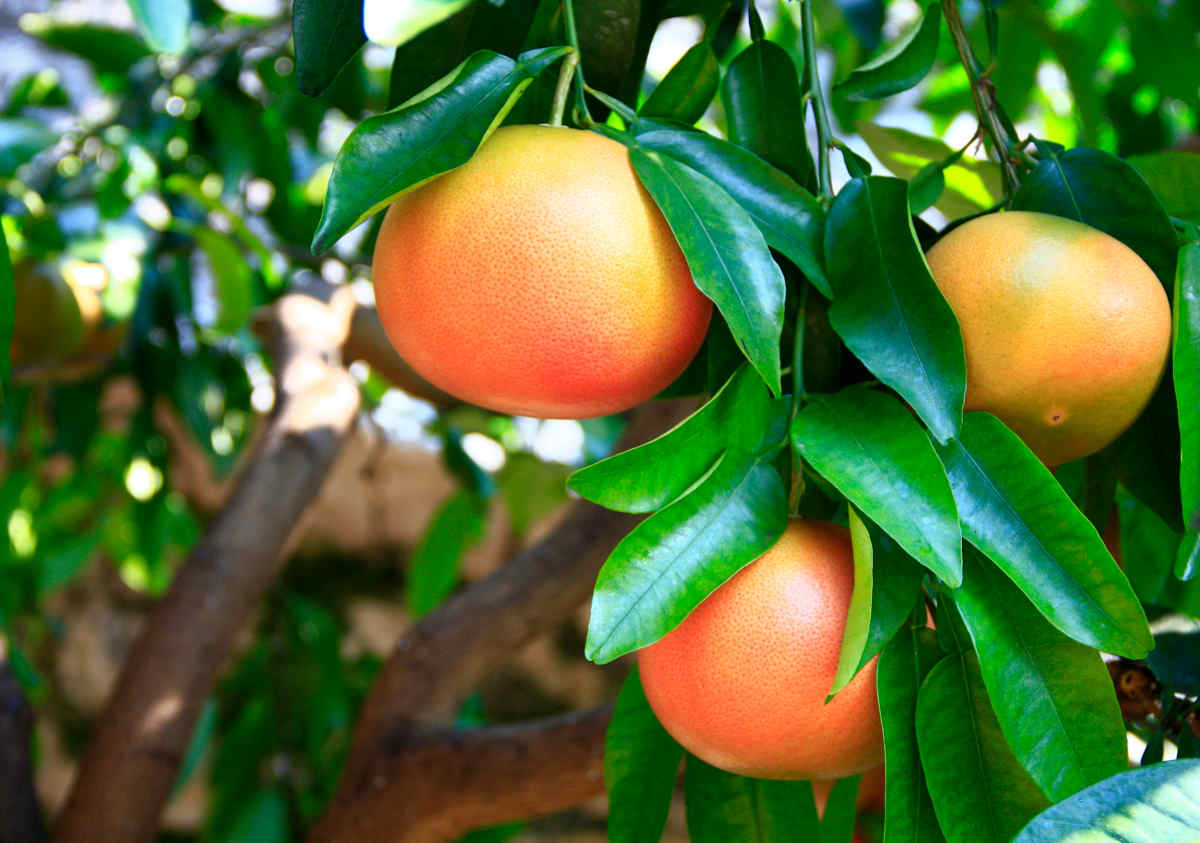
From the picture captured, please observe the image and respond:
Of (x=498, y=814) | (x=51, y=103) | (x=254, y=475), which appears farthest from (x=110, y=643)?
(x=498, y=814)

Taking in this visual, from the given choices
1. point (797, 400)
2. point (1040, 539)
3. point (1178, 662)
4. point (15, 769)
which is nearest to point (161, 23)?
point (797, 400)

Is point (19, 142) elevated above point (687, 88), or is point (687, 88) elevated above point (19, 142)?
point (687, 88)

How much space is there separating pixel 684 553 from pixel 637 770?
0.56ft

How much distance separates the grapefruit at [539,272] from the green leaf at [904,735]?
0.14m

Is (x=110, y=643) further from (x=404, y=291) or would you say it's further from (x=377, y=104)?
(x=404, y=291)

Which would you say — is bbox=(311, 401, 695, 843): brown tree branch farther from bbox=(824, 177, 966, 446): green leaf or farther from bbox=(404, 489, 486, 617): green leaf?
bbox=(824, 177, 966, 446): green leaf

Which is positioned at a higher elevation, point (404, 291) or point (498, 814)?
point (404, 291)

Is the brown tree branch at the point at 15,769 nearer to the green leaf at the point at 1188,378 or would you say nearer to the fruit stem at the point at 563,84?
the fruit stem at the point at 563,84

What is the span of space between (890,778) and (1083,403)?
0.16 meters

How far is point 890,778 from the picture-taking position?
A: 41cm

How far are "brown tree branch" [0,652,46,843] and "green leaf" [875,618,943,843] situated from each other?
3.44 feet

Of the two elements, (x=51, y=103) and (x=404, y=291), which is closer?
(x=404, y=291)

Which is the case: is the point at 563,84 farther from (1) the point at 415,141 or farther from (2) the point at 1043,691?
(2) the point at 1043,691

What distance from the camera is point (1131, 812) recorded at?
34 cm
